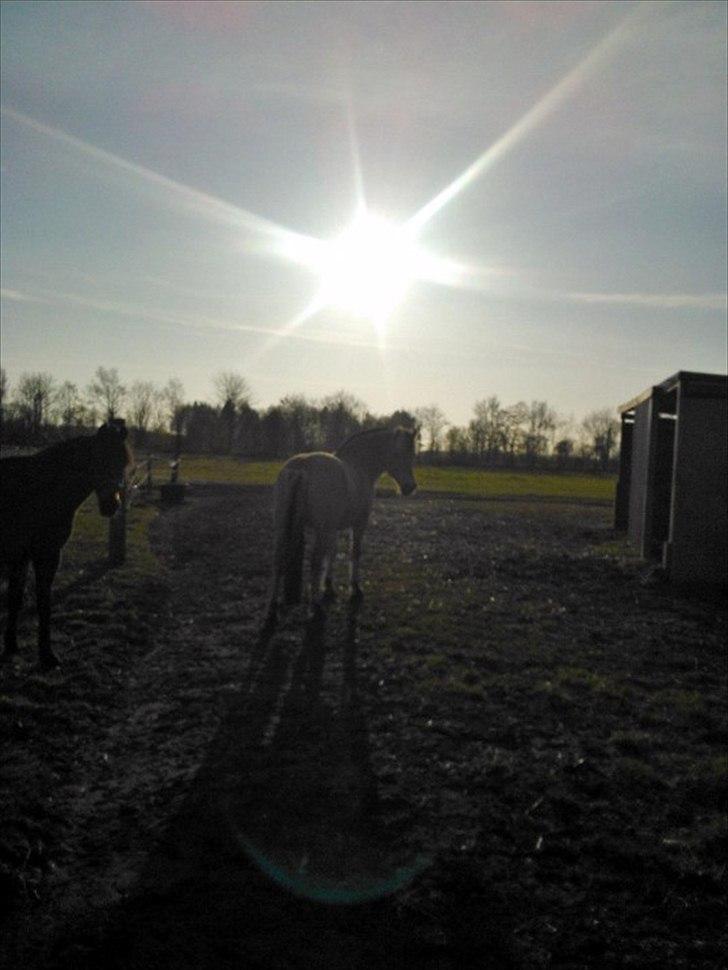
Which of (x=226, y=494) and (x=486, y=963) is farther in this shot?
(x=226, y=494)

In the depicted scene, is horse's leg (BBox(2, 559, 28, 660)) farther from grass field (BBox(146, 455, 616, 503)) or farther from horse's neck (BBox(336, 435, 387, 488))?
grass field (BBox(146, 455, 616, 503))

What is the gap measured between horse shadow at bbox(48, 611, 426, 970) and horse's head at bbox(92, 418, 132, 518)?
2327mm

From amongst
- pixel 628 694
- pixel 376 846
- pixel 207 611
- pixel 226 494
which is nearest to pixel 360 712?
pixel 376 846

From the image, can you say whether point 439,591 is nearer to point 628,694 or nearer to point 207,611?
point 207,611

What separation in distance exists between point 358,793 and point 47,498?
375 cm

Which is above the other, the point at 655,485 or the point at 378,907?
the point at 655,485

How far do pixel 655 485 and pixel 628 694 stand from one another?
32.9 ft

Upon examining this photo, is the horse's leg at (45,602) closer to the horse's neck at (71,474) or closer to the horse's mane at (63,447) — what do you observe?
the horse's neck at (71,474)

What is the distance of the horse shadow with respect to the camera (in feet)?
10.2

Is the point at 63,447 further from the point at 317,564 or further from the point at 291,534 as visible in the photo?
the point at 317,564

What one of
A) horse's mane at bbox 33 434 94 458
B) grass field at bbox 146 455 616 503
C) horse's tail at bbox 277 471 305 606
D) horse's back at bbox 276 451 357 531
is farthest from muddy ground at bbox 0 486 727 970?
grass field at bbox 146 455 616 503

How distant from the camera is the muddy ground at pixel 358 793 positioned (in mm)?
3277

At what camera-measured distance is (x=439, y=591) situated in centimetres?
1209

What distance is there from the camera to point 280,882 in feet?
11.8
